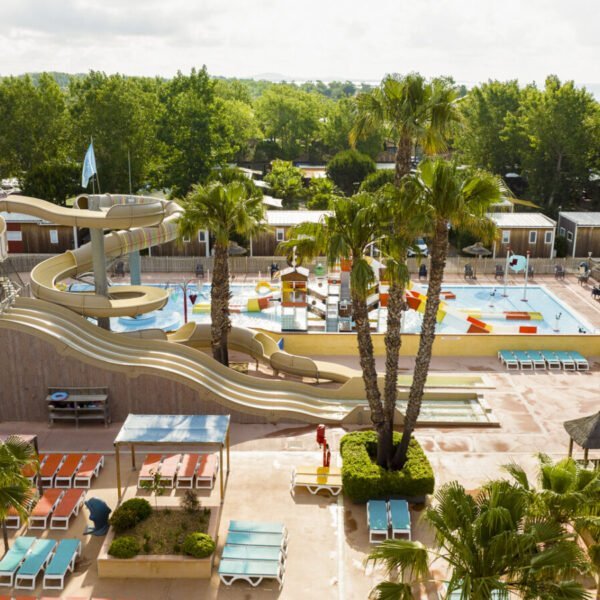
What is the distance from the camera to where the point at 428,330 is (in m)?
20.0

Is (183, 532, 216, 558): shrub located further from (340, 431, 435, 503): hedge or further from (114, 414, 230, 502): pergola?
(340, 431, 435, 503): hedge

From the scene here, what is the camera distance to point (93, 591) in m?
16.9

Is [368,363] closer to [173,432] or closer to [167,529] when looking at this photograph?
[173,432]

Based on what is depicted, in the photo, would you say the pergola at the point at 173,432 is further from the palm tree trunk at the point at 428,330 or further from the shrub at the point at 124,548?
the palm tree trunk at the point at 428,330

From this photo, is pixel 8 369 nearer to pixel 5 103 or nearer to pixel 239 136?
pixel 5 103

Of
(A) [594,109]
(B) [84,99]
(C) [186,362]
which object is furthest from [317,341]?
(A) [594,109]

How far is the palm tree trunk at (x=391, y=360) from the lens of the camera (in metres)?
20.1

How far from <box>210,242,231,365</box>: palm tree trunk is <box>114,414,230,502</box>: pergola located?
737 cm

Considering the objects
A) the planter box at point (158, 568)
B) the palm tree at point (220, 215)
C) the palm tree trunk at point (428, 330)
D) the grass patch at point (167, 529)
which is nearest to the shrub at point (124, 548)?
the planter box at point (158, 568)

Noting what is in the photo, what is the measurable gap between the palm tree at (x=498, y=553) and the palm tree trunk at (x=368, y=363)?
779cm

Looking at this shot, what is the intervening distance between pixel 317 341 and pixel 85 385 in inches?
455

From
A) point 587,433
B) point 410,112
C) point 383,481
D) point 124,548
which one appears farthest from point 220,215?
point 587,433

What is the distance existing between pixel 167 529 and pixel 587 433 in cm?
1241

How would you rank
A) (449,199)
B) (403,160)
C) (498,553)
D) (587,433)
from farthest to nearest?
1. (587,433)
2. (403,160)
3. (449,199)
4. (498,553)
